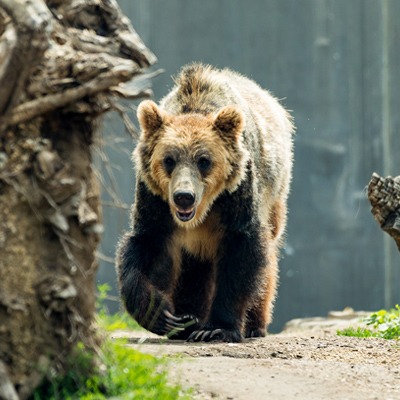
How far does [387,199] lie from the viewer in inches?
245

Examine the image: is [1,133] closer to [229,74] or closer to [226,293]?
[226,293]

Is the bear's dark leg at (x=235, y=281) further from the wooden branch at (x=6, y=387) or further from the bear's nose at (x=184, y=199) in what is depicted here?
the wooden branch at (x=6, y=387)

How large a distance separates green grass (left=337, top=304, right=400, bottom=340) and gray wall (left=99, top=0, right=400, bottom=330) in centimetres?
442

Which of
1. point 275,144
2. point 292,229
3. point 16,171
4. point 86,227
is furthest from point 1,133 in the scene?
point 292,229

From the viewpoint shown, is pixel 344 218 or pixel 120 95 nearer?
pixel 120 95

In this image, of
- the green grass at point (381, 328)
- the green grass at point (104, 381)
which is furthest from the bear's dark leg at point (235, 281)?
the green grass at point (104, 381)

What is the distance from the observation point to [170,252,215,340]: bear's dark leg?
21.3 ft

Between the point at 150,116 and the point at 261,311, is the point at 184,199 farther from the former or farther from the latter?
the point at 261,311

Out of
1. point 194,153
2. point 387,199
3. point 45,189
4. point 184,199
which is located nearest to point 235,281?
point 184,199

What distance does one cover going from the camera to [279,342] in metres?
6.07

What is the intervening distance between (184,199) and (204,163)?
416mm

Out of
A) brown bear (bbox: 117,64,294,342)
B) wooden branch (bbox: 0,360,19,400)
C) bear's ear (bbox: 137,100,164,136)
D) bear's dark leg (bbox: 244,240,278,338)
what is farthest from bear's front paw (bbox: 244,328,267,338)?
wooden branch (bbox: 0,360,19,400)

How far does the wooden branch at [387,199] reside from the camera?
621 cm

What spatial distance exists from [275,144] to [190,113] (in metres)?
1.26
